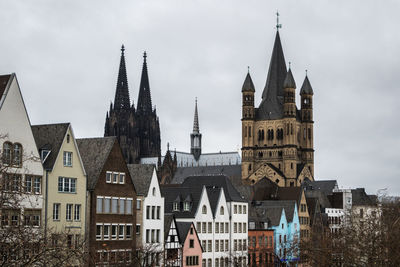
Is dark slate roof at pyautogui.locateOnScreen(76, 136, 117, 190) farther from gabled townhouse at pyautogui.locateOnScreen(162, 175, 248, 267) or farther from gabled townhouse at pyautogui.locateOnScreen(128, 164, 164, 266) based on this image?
gabled townhouse at pyautogui.locateOnScreen(162, 175, 248, 267)

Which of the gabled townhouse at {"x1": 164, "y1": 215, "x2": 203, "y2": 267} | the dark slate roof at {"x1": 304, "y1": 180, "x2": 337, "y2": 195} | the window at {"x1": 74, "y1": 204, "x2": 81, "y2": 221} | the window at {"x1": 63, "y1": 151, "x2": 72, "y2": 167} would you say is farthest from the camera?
the dark slate roof at {"x1": 304, "y1": 180, "x2": 337, "y2": 195}

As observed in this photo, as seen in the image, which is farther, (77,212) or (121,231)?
(121,231)

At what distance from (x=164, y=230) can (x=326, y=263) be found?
74.5ft

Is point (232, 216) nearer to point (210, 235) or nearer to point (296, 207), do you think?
point (210, 235)

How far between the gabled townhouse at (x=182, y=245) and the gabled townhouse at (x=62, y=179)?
13722mm

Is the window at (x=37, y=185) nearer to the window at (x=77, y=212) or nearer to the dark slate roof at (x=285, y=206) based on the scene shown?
the window at (x=77, y=212)

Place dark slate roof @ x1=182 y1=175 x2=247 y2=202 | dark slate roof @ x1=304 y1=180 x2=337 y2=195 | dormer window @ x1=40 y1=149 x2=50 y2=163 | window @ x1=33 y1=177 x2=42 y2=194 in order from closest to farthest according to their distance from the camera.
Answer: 1. window @ x1=33 y1=177 x2=42 y2=194
2. dormer window @ x1=40 y1=149 x2=50 y2=163
3. dark slate roof @ x1=182 y1=175 x2=247 y2=202
4. dark slate roof @ x1=304 y1=180 x2=337 y2=195

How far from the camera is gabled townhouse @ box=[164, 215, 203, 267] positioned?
2931 inches

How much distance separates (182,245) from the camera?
76.4 m

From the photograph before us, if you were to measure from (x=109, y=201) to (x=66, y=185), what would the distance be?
607 centimetres

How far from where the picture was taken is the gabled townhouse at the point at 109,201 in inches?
2495

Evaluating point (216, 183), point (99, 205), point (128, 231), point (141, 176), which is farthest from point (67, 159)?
point (216, 183)

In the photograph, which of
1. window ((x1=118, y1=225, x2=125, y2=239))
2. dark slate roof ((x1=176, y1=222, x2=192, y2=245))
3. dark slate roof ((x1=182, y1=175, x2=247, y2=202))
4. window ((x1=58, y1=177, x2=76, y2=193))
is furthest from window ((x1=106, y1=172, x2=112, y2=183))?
dark slate roof ((x1=182, y1=175, x2=247, y2=202))

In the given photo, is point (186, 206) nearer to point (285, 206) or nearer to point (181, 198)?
point (181, 198)
